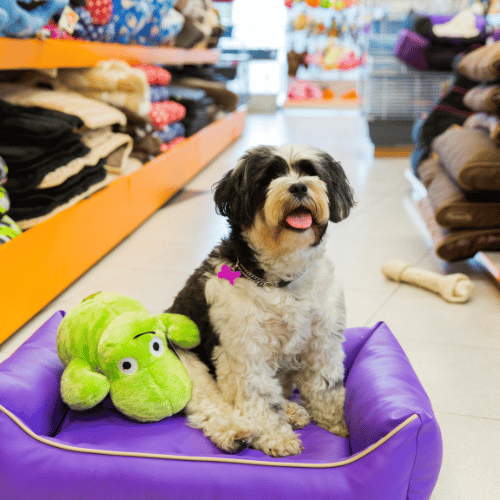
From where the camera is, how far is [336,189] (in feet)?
5.01

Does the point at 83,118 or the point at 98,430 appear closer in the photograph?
the point at 98,430

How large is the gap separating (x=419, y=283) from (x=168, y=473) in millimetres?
1751

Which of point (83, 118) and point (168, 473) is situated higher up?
point (83, 118)

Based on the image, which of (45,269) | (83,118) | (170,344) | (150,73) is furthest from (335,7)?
(170,344)

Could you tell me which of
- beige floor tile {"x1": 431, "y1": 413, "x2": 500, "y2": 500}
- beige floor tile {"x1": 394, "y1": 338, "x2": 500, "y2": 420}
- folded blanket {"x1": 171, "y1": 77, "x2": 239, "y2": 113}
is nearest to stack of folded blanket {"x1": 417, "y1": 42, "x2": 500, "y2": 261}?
beige floor tile {"x1": 394, "y1": 338, "x2": 500, "y2": 420}

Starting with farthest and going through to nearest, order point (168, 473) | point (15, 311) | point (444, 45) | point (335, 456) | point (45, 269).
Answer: point (444, 45), point (45, 269), point (15, 311), point (335, 456), point (168, 473)

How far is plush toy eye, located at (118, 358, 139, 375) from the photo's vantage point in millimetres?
1453

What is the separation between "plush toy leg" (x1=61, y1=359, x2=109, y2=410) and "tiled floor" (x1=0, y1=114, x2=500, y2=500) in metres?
0.75

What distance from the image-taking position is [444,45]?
525 cm

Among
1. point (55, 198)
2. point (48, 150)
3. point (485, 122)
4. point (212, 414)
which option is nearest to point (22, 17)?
point (48, 150)

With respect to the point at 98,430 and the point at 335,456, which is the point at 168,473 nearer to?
the point at 98,430

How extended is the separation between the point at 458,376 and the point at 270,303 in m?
0.87

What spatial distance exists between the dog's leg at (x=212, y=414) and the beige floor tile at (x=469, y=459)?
50 cm

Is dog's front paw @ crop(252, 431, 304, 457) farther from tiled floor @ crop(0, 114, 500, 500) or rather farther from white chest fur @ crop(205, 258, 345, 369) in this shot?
tiled floor @ crop(0, 114, 500, 500)
